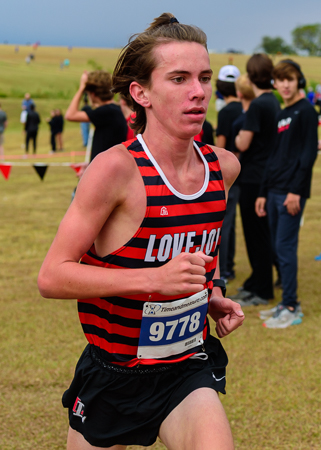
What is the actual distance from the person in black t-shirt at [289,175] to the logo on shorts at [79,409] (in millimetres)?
3062

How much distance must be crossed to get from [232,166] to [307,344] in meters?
2.75

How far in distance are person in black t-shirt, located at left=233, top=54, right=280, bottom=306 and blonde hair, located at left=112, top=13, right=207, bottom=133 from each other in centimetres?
319

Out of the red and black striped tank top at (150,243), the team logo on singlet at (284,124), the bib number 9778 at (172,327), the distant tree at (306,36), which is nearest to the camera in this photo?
the red and black striped tank top at (150,243)

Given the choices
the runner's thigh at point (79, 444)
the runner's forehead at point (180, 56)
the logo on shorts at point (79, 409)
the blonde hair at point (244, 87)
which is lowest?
the runner's thigh at point (79, 444)

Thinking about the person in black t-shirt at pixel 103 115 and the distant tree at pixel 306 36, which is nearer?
the person in black t-shirt at pixel 103 115

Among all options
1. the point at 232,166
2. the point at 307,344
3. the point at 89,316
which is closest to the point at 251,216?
the point at 307,344

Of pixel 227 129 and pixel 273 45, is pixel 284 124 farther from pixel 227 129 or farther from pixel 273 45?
pixel 273 45

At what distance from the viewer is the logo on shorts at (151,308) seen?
6.54 ft

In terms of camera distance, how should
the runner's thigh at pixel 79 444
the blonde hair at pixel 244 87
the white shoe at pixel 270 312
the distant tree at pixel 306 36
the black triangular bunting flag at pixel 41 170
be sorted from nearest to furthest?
the runner's thigh at pixel 79 444, the white shoe at pixel 270 312, the blonde hair at pixel 244 87, the black triangular bunting flag at pixel 41 170, the distant tree at pixel 306 36

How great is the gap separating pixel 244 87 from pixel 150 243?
4.10 metres

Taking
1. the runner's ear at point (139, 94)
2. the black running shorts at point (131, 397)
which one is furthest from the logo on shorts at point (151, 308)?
the runner's ear at point (139, 94)

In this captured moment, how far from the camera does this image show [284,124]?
493 cm

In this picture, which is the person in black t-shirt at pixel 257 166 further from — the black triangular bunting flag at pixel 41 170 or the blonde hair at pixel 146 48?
the black triangular bunting flag at pixel 41 170

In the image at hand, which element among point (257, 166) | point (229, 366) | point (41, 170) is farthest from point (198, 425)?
point (41, 170)
